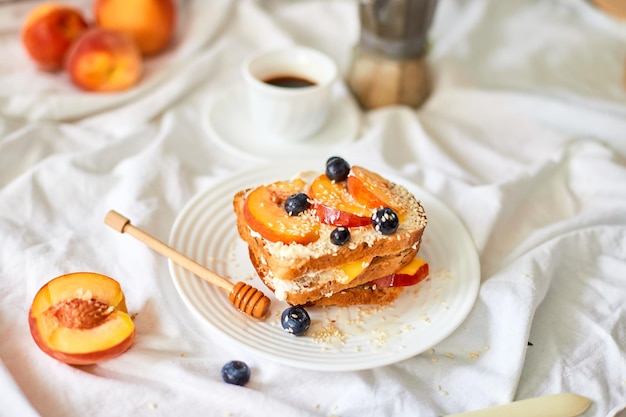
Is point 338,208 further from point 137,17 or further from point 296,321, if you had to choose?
point 137,17

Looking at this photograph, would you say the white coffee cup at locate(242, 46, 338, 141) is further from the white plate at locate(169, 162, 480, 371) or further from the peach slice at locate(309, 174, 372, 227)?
the peach slice at locate(309, 174, 372, 227)

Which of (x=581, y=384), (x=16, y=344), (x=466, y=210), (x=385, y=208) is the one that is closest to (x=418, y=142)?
(x=466, y=210)

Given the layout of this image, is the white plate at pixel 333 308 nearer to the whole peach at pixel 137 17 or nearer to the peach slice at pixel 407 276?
the peach slice at pixel 407 276

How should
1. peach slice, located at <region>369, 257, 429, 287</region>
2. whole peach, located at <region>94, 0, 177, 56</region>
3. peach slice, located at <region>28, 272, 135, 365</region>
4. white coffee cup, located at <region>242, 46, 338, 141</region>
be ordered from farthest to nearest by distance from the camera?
whole peach, located at <region>94, 0, 177, 56</region>, white coffee cup, located at <region>242, 46, 338, 141</region>, peach slice, located at <region>369, 257, 429, 287</region>, peach slice, located at <region>28, 272, 135, 365</region>

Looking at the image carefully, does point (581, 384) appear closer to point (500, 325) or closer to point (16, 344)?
point (500, 325)

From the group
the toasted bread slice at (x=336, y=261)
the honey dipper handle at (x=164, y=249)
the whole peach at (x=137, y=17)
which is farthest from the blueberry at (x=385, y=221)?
the whole peach at (x=137, y=17)

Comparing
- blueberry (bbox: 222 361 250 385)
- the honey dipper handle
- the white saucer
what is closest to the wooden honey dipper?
the honey dipper handle

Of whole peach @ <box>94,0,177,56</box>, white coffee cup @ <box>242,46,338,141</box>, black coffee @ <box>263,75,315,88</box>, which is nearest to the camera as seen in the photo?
white coffee cup @ <box>242,46,338,141</box>
